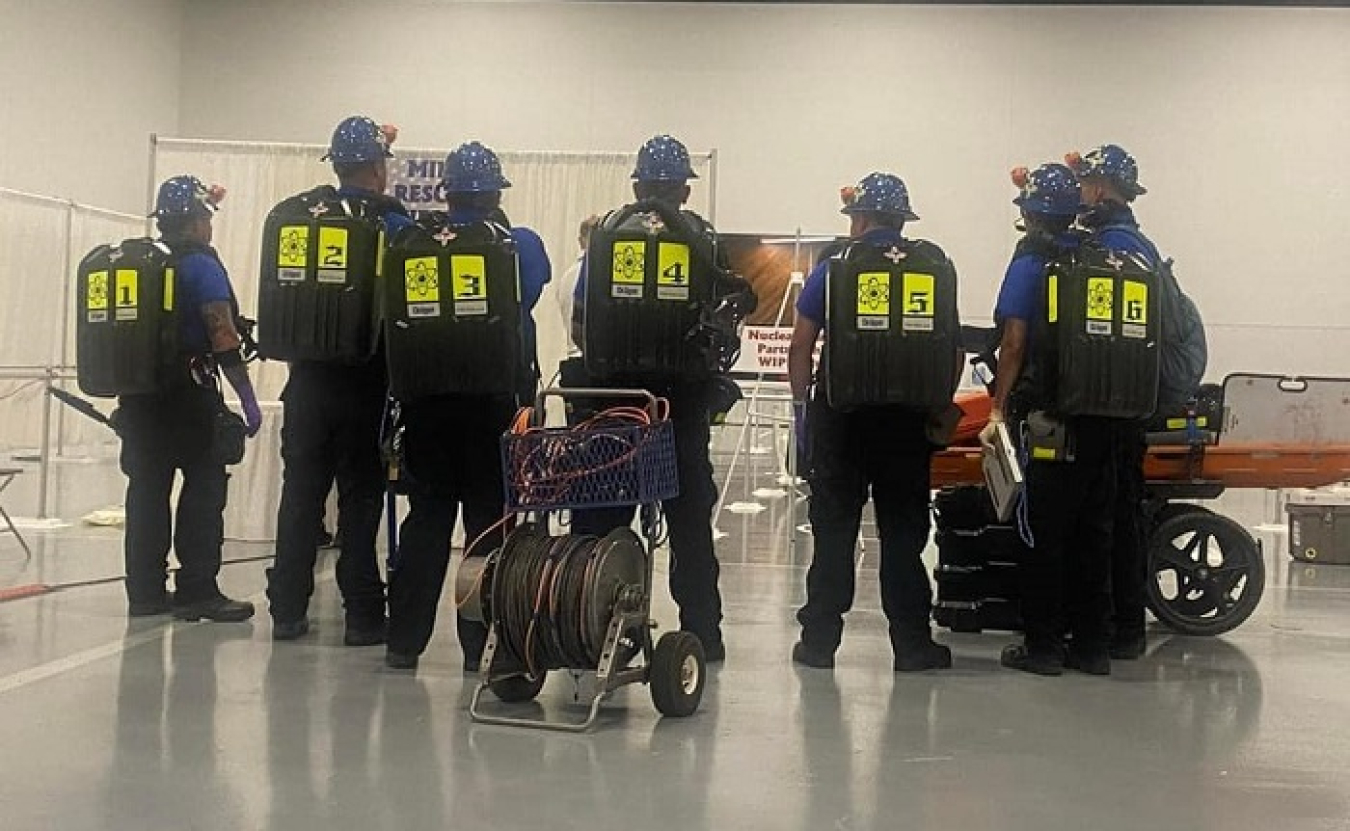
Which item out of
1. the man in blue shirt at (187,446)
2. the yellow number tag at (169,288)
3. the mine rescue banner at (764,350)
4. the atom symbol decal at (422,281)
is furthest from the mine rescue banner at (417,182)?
the mine rescue banner at (764,350)

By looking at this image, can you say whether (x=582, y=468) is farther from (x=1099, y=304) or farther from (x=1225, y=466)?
(x=1225, y=466)

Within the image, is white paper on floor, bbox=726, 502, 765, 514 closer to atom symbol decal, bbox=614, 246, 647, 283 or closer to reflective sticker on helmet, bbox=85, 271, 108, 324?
reflective sticker on helmet, bbox=85, 271, 108, 324

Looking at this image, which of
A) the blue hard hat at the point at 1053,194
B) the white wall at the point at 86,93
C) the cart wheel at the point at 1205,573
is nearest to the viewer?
the blue hard hat at the point at 1053,194

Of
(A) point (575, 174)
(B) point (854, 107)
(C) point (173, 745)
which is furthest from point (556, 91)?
(C) point (173, 745)

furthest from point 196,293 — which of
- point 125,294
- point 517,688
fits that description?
point 517,688

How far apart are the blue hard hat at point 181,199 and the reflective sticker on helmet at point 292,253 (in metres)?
0.80

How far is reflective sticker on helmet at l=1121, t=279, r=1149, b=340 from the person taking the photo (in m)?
4.75

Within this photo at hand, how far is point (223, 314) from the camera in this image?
5363 millimetres

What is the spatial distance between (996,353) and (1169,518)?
1251mm

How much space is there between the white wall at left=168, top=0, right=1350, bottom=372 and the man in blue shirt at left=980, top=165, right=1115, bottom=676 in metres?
10.2

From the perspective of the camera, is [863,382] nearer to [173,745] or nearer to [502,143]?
[173,745]

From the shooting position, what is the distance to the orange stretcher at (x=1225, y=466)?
18.8 ft

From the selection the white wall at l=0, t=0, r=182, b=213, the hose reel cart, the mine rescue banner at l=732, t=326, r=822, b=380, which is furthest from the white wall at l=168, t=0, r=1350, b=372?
the hose reel cart

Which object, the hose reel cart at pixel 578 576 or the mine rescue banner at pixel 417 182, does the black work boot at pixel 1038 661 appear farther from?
the mine rescue banner at pixel 417 182
